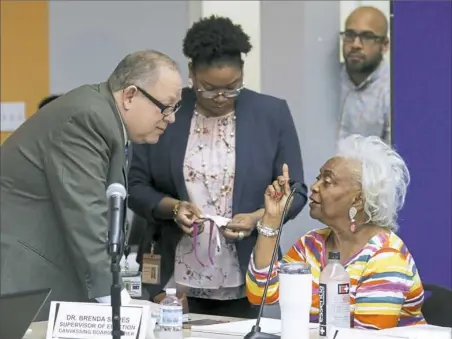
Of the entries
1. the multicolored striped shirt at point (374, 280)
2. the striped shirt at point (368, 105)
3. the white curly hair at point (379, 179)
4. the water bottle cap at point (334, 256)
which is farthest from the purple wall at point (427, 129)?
the water bottle cap at point (334, 256)

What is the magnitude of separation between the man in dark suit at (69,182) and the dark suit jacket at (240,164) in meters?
0.70

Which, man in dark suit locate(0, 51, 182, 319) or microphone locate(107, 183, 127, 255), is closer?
microphone locate(107, 183, 127, 255)

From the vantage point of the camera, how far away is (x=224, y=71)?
11.2 feet

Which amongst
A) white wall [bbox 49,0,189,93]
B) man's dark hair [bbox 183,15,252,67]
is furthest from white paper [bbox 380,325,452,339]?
white wall [bbox 49,0,189,93]

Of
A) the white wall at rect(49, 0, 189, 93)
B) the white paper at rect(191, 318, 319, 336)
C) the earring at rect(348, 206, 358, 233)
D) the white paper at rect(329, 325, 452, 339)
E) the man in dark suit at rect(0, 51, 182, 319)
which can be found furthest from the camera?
the white wall at rect(49, 0, 189, 93)

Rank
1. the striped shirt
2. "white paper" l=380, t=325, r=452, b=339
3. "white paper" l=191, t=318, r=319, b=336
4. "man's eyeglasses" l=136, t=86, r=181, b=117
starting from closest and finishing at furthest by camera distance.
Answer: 1. "white paper" l=380, t=325, r=452, b=339
2. "white paper" l=191, t=318, r=319, b=336
3. "man's eyeglasses" l=136, t=86, r=181, b=117
4. the striped shirt

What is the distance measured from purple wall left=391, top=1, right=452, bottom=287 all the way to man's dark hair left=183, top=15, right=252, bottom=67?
1094 mm

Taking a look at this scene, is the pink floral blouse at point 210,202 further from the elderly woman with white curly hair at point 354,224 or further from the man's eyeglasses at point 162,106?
the man's eyeglasses at point 162,106

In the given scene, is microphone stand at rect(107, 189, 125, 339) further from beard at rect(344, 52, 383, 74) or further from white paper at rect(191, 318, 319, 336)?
beard at rect(344, 52, 383, 74)

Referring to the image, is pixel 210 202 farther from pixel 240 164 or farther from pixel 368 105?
pixel 368 105

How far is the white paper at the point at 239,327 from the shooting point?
266 centimetres

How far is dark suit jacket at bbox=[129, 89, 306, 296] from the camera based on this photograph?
3475mm

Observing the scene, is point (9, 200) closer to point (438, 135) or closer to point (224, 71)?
point (224, 71)

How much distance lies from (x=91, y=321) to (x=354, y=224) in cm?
100
